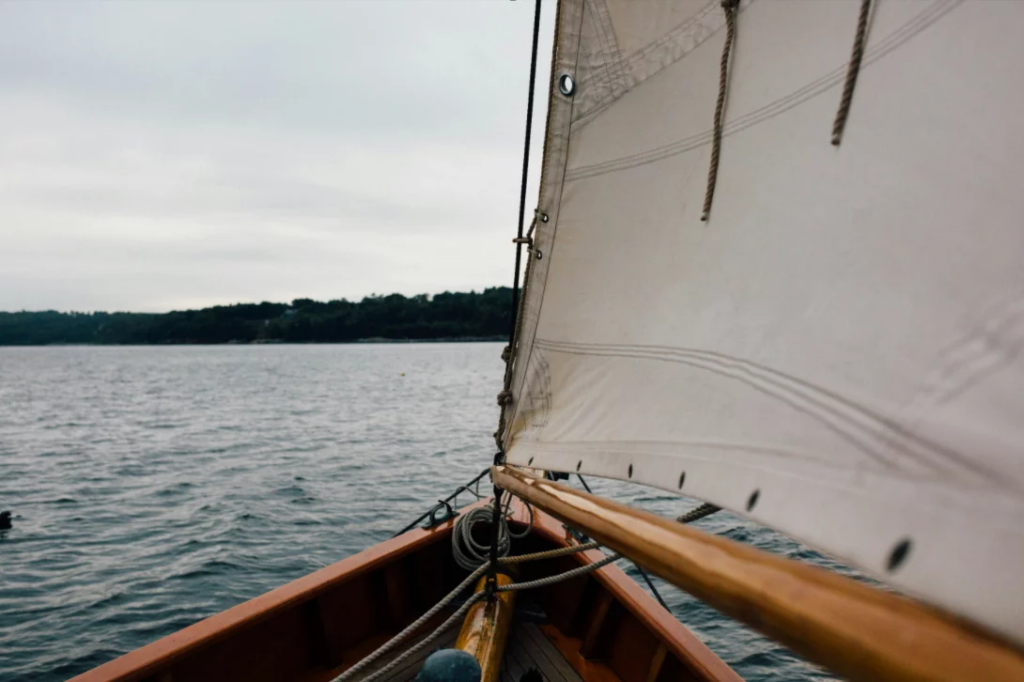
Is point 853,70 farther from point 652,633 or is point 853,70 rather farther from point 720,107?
point 652,633

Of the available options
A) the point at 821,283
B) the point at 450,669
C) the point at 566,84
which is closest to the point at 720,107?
the point at 821,283

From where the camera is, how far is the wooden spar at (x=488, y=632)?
3092mm

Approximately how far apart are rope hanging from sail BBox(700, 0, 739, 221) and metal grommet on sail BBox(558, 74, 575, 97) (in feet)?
2.43

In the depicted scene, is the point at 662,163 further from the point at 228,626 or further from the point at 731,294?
the point at 228,626

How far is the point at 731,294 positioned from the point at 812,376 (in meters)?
0.38

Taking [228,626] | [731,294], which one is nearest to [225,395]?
[228,626]

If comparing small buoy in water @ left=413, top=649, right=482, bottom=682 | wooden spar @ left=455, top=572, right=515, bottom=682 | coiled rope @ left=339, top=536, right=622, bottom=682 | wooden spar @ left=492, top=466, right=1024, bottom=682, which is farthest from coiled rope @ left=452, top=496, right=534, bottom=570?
wooden spar @ left=492, top=466, right=1024, bottom=682

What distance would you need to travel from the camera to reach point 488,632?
3301 millimetres

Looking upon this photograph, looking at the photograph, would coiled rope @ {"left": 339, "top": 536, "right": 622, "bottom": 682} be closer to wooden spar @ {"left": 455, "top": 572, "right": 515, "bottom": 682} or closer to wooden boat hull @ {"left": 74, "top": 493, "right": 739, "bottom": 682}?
wooden spar @ {"left": 455, "top": 572, "right": 515, "bottom": 682}

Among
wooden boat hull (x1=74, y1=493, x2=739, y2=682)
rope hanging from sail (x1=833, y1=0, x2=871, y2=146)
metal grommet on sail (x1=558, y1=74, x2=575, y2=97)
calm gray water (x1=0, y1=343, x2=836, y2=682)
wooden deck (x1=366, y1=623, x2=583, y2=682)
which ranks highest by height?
metal grommet on sail (x1=558, y1=74, x2=575, y2=97)

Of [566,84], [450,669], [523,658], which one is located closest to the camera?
[450,669]

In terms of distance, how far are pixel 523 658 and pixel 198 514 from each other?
10131 mm

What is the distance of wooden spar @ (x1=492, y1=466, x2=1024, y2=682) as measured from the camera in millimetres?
656

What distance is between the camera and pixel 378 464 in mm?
16156
